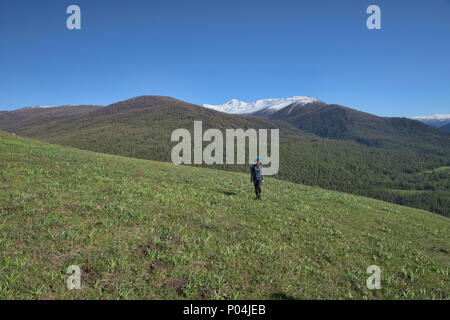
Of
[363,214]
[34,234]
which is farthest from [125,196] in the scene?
[363,214]

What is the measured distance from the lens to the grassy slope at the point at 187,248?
21.9ft

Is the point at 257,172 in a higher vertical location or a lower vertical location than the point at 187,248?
higher

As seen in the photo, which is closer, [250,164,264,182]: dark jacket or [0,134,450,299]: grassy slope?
[0,134,450,299]: grassy slope

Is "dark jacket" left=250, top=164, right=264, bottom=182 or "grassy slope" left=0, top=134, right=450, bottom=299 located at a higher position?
"dark jacket" left=250, top=164, right=264, bottom=182

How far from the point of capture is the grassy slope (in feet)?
21.9

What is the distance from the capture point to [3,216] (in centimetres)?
941

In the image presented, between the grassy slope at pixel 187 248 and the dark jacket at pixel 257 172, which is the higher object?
the dark jacket at pixel 257 172

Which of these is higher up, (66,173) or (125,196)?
(66,173)

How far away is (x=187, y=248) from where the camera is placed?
28.8 ft

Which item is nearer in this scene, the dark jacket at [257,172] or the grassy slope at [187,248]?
the grassy slope at [187,248]

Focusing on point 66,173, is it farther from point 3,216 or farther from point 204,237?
point 204,237

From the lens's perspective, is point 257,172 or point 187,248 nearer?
point 187,248
